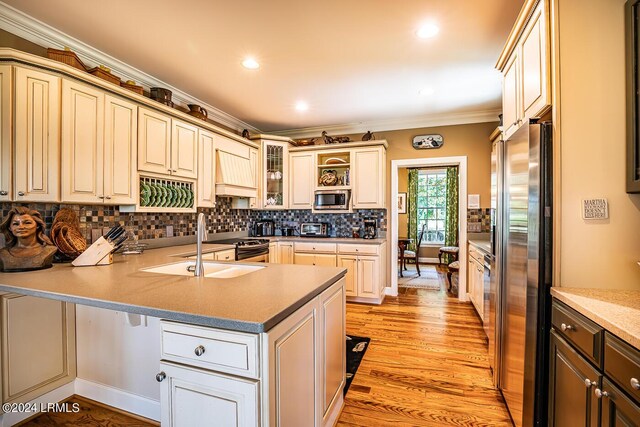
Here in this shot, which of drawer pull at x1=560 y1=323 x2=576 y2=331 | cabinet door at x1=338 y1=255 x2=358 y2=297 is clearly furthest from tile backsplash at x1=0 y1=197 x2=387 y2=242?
drawer pull at x1=560 y1=323 x2=576 y2=331

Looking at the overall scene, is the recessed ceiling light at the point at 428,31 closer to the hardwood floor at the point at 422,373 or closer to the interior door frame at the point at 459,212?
the interior door frame at the point at 459,212

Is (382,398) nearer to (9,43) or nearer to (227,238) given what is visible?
(227,238)

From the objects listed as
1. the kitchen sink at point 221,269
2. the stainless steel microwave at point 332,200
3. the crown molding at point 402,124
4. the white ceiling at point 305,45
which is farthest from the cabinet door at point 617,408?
the crown molding at point 402,124

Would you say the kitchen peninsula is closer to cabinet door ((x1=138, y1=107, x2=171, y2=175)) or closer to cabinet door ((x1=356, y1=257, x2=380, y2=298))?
cabinet door ((x1=138, y1=107, x2=171, y2=175))

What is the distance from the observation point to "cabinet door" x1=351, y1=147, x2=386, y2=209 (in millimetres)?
4270

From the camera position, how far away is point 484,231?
4.17 meters

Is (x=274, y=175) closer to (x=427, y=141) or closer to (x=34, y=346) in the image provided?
(x=427, y=141)

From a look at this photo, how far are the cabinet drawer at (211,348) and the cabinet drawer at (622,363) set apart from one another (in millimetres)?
1187

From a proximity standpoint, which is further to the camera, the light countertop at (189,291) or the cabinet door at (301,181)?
the cabinet door at (301,181)

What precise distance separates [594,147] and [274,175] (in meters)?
3.75

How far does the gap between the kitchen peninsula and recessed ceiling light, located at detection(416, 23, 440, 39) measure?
1944 mm

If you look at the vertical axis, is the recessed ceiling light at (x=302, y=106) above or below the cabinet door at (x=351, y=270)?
above

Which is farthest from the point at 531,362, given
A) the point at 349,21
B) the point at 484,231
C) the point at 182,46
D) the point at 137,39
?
the point at 137,39

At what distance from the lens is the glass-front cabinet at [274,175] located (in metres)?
4.47
